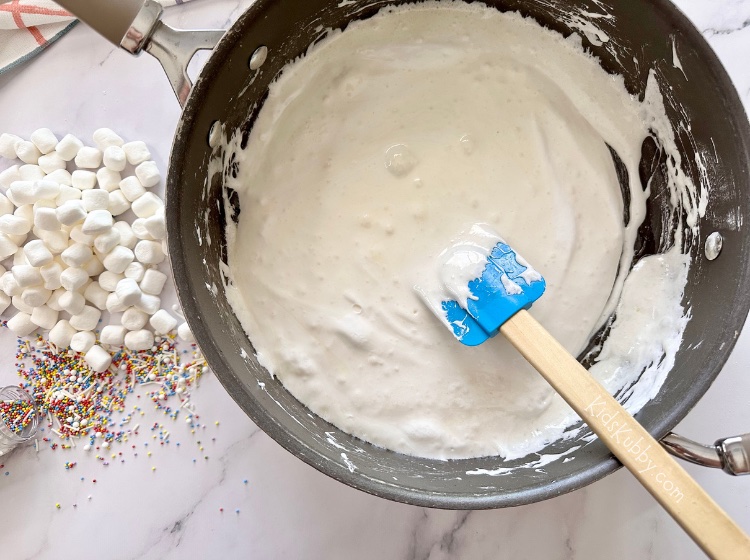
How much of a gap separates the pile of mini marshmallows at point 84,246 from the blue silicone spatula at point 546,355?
704 millimetres

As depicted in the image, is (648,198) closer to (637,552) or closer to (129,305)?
(637,552)

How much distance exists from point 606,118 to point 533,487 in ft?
3.05

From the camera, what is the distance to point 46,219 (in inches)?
59.0

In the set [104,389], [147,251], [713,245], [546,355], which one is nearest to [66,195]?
[147,251]

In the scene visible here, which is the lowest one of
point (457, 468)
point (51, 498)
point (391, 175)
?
point (51, 498)

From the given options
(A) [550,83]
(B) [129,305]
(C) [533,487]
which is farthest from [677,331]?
(B) [129,305]

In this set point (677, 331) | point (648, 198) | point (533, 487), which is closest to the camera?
point (533, 487)

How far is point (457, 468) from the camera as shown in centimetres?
138

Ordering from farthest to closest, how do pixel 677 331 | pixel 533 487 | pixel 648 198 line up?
pixel 648 198 < pixel 677 331 < pixel 533 487

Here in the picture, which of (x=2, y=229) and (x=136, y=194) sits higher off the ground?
(x=136, y=194)

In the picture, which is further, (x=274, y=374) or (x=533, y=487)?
(x=274, y=374)

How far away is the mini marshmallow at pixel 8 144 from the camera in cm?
159

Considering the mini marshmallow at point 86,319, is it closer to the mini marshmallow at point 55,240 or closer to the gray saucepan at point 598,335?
the mini marshmallow at point 55,240

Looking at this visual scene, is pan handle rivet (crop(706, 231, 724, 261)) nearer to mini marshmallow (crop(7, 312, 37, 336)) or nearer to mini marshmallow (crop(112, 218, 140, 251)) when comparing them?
mini marshmallow (crop(112, 218, 140, 251))
